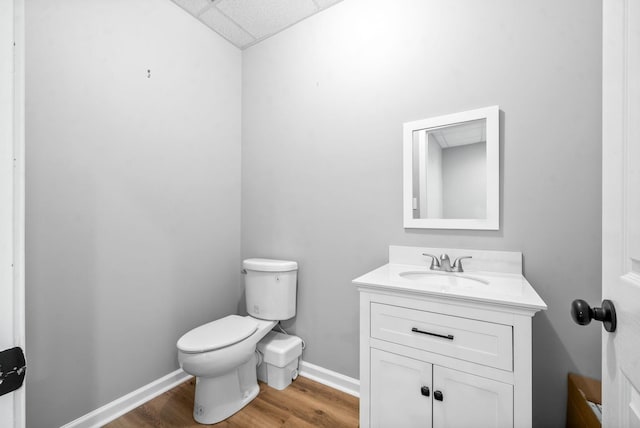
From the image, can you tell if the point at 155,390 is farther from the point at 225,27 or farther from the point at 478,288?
the point at 225,27

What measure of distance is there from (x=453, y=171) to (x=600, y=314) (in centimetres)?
100

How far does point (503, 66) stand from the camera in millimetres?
1337

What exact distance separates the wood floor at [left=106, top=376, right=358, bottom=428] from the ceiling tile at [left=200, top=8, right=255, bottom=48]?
241cm

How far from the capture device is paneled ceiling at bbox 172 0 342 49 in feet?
5.86

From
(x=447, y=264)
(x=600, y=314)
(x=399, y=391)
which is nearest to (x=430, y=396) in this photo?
(x=399, y=391)

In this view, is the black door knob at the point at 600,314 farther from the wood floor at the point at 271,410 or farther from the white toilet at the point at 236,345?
the white toilet at the point at 236,345

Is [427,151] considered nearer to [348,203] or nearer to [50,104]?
[348,203]

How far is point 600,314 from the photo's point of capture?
0.56 m

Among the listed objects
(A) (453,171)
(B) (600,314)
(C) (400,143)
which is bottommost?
(B) (600,314)

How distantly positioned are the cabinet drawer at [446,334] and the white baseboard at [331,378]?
732mm

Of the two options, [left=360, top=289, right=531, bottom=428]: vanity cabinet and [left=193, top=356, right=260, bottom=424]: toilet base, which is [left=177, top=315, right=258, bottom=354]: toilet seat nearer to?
[left=193, top=356, right=260, bottom=424]: toilet base

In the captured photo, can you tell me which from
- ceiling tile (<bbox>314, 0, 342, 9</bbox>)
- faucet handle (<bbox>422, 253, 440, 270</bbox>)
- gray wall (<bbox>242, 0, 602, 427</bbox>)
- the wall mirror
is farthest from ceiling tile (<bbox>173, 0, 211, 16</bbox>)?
faucet handle (<bbox>422, 253, 440, 270</bbox>)

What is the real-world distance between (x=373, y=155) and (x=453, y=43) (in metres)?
0.69

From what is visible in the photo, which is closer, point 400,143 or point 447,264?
point 447,264
